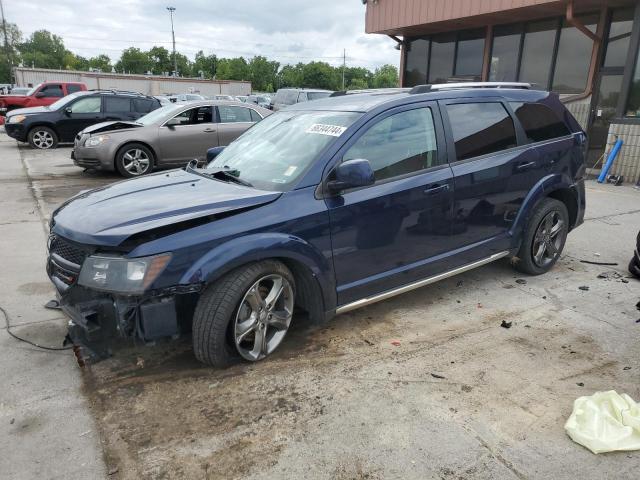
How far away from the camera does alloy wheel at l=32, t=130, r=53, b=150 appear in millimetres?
13820

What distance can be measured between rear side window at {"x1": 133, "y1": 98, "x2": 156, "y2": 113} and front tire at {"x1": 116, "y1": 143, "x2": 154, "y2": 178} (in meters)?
4.91

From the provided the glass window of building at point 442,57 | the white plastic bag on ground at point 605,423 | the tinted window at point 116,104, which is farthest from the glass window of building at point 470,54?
the white plastic bag on ground at point 605,423

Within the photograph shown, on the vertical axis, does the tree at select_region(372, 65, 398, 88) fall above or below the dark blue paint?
above

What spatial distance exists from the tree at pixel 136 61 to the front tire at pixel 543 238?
117038mm

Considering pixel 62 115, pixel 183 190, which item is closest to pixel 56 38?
pixel 62 115

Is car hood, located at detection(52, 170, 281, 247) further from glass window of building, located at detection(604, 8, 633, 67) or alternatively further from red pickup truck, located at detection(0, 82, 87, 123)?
red pickup truck, located at detection(0, 82, 87, 123)

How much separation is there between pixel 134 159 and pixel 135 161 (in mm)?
46

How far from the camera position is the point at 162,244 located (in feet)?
9.12

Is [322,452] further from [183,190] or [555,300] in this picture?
[555,300]

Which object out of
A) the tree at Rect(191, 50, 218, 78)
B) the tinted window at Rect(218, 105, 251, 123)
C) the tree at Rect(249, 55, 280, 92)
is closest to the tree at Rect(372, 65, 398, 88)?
the tree at Rect(249, 55, 280, 92)

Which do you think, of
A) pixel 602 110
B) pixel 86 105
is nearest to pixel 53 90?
pixel 86 105

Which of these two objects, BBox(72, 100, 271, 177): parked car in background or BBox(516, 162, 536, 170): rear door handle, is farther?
BBox(72, 100, 271, 177): parked car in background

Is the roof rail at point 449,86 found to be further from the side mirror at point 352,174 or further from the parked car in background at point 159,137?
the parked car in background at point 159,137

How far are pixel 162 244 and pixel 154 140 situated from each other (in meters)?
7.90
